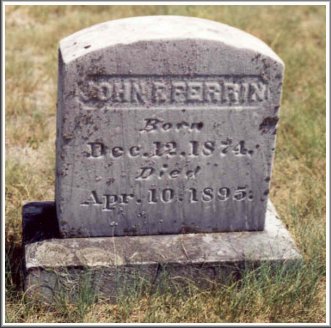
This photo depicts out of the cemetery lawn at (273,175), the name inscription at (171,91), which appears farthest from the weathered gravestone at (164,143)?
the cemetery lawn at (273,175)

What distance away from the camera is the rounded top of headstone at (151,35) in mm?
2840

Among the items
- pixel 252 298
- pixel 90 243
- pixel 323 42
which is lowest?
pixel 252 298

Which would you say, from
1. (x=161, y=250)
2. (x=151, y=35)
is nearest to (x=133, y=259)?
(x=161, y=250)

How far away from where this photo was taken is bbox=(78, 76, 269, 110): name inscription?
9.52ft

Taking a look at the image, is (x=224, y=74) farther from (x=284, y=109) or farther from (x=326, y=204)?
(x=284, y=109)

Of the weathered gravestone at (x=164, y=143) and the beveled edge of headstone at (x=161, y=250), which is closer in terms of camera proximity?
the weathered gravestone at (x=164, y=143)

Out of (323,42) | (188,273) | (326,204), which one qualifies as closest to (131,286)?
(188,273)

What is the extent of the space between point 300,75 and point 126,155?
10.3ft

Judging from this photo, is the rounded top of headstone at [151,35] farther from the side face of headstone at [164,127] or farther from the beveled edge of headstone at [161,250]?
the beveled edge of headstone at [161,250]

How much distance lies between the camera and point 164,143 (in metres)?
3.07

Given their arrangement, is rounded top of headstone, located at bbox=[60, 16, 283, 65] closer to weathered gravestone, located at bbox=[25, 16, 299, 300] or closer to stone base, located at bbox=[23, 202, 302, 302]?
weathered gravestone, located at bbox=[25, 16, 299, 300]

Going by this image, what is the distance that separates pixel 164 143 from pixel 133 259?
53 centimetres

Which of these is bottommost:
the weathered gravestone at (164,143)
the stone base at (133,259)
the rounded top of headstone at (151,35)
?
the stone base at (133,259)

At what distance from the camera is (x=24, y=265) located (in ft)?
10.1
